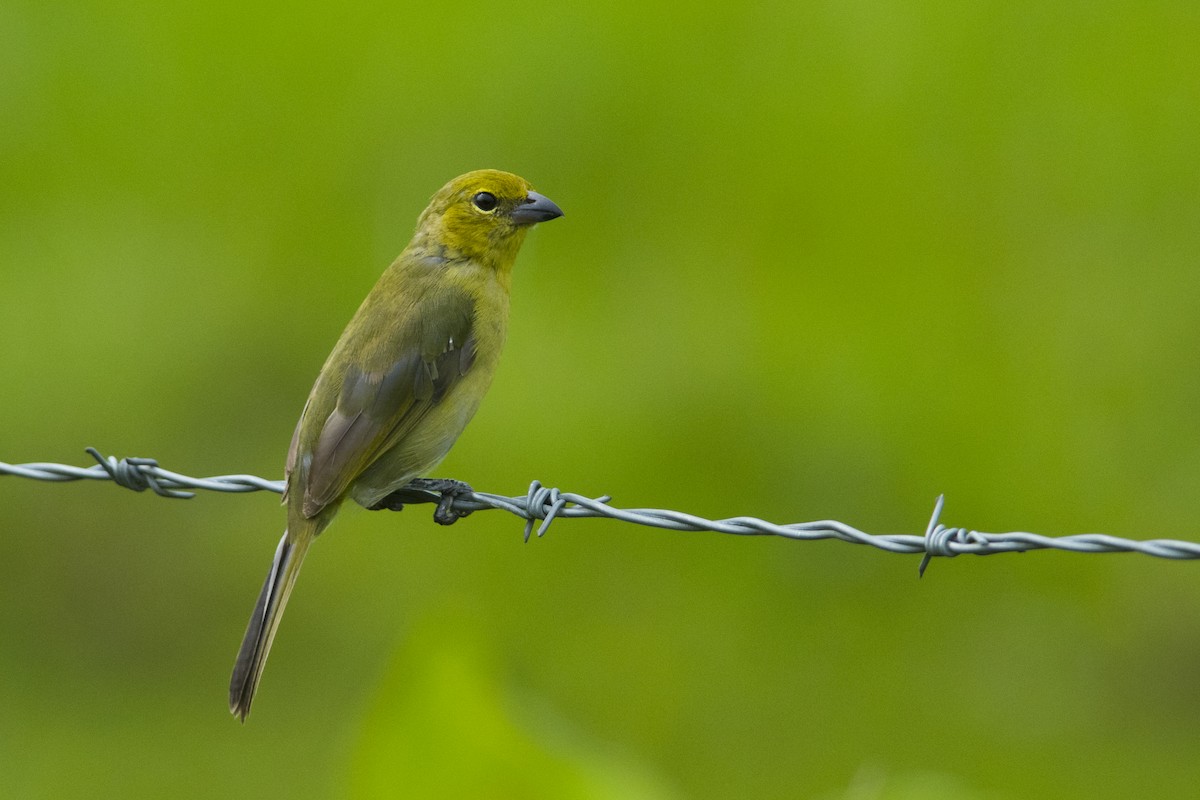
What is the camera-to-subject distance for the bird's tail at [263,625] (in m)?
3.72

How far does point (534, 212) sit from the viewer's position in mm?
4684

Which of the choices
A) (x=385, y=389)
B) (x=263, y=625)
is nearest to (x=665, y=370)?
(x=385, y=389)

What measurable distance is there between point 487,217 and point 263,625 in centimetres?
147

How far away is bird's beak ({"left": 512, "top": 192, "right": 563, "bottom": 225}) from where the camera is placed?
4.68 m

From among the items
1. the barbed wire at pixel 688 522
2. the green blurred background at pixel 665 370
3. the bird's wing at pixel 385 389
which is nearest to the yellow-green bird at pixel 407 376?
the bird's wing at pixel 385 389

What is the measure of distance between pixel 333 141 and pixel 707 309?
3376 mm

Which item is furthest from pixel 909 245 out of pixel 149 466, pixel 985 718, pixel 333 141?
pixel 149 466

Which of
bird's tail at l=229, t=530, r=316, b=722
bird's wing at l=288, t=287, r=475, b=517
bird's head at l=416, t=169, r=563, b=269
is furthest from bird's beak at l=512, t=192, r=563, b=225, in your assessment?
bird's tail at l=229, t=530, r=316, b=722

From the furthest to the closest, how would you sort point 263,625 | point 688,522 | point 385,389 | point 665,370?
point 665,370 < point 385,389 < point 263,625 < point 688,522

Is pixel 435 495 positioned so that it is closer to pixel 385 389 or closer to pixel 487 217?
pixel 385 389

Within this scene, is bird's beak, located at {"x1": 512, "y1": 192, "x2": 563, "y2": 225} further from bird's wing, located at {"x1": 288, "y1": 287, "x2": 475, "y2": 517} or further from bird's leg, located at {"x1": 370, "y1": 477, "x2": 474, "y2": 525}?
bird's leg, located at {"x1": 370, "y1": 477, "x2": 474, "y2": 525}

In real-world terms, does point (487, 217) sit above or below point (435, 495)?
above

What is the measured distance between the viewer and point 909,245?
968 cm

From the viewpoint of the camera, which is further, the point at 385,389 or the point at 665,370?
the point at 665,370
